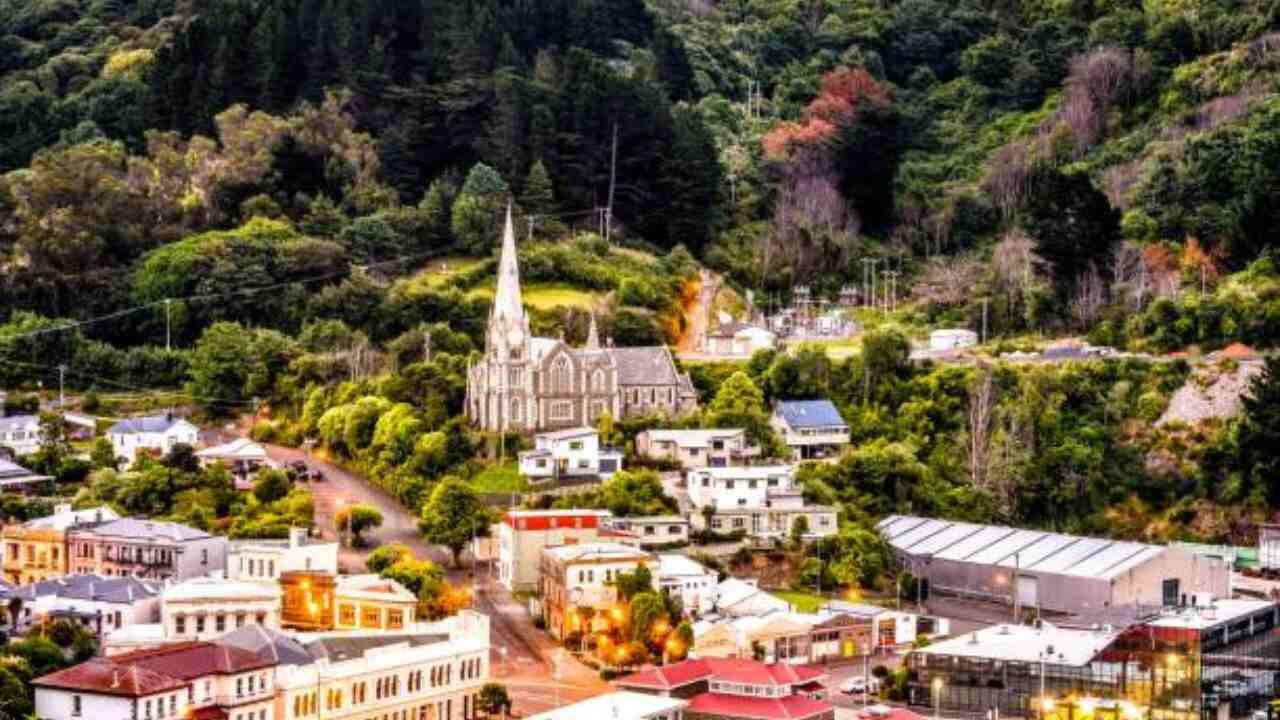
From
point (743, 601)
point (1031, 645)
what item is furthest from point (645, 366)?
point (1031, 645)

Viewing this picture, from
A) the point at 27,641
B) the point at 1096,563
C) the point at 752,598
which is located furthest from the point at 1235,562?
the point at 27,641

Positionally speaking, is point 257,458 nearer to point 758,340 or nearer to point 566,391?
point 566,391

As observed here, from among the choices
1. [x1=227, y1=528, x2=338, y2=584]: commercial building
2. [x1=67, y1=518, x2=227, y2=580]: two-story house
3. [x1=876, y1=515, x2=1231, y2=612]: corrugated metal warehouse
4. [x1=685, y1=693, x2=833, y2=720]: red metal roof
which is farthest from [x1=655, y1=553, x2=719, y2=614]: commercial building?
[x1=67, y1=518, x2=227, y2=580]: two-story house

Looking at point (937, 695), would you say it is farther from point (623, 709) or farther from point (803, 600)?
point (803, 600)

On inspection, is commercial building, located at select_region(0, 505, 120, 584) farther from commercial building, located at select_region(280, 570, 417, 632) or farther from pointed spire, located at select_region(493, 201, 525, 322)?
pointed spire, located at select_region(493, 201, 525, 322)

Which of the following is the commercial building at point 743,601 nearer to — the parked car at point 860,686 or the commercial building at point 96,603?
the parked car at point 860,686
